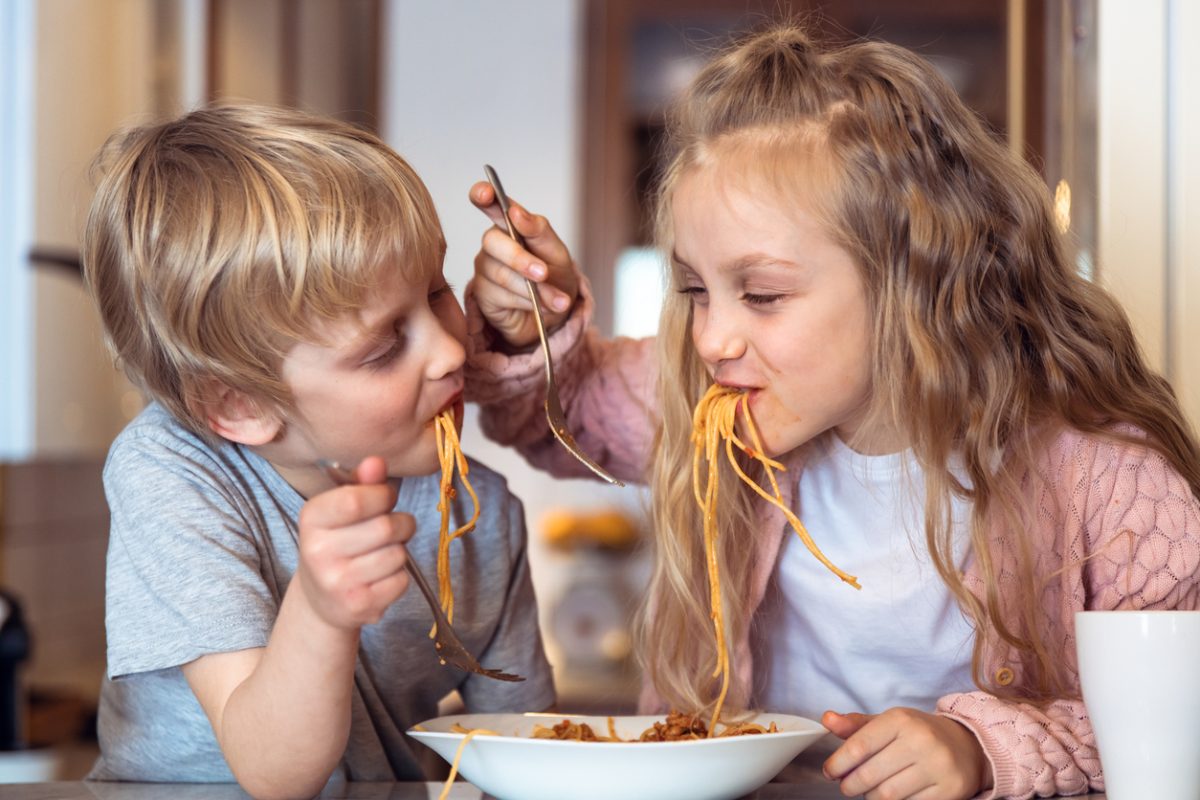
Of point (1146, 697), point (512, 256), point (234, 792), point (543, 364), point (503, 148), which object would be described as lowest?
point (234, 792)

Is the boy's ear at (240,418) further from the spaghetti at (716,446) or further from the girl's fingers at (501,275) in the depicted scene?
the spaghetti at (716,446)

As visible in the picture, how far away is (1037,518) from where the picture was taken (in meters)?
1.15

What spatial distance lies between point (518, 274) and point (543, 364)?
0.36 ft

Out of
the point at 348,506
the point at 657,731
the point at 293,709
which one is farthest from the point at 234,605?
the point at 657,731

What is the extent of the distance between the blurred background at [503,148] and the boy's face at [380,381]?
1.09ft

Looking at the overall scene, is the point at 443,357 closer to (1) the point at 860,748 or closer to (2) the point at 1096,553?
(1) the point at 860,748

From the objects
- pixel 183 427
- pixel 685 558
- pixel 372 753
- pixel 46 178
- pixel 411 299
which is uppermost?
pixel 46 178

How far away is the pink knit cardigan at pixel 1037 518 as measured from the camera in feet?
3.15

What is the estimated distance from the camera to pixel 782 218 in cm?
113

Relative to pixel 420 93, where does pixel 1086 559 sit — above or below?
below

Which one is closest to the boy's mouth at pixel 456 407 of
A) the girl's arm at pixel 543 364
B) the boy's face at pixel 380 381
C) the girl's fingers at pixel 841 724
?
the boy's face at pixel 380 381

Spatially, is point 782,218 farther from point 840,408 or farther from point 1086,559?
point 1086,559

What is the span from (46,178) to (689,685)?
5.56 ft

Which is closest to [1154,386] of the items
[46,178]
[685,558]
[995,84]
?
[685,558]
